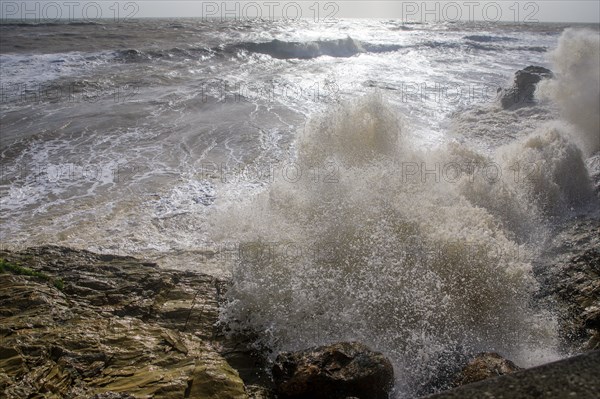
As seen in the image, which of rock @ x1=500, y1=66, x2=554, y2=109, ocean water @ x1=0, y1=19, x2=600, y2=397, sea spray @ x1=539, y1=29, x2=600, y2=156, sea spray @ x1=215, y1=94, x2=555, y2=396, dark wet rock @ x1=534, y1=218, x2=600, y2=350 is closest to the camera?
dark wet rock @ x1=534, y1=218, x2=600, y2=350

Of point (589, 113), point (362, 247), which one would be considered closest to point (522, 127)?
point (589, 113)

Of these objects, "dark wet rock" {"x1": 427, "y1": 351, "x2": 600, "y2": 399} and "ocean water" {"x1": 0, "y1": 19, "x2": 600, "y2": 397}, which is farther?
"ocean water" {"x1": 0, "y1": 19, "x2": 600, "y2": 397}

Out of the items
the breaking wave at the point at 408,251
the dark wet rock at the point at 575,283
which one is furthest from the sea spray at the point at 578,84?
the dark wet rock at the point at 575,283

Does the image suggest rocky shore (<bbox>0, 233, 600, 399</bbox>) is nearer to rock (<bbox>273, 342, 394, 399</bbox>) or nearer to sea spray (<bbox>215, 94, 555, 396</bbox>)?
rock (<bbox>273, 342, 394, 399</bbox>)

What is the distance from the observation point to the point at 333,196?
5992mm

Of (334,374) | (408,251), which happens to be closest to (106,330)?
(334,374)

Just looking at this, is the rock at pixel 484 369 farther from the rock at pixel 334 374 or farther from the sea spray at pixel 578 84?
the sea spray at pixel 578 84

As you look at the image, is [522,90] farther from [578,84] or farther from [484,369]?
[484,369]

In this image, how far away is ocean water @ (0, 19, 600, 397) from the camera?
13.6ft

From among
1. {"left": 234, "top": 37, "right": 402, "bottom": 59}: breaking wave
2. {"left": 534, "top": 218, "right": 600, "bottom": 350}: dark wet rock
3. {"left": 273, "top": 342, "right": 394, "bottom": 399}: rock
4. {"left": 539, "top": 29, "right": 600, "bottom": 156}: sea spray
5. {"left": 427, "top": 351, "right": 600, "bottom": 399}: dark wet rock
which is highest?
{"left": 234, "top": 37, "right": 402, "bottom": 59}: breaking wave

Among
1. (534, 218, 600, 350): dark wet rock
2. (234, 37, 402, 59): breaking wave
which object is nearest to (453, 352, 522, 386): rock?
(534, 218, 600, 350): dark wet rock

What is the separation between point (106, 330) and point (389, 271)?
2.83 metres

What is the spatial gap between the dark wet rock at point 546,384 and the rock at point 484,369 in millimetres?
1348

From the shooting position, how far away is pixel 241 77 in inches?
699
